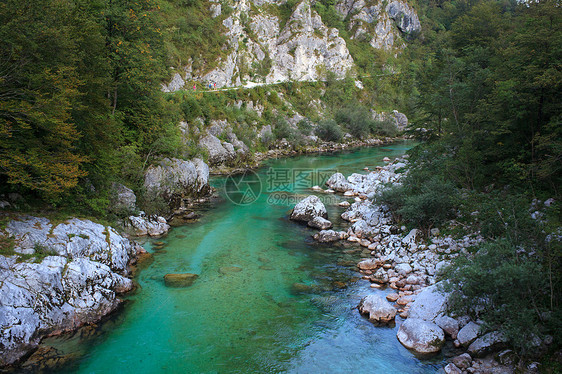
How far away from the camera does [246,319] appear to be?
1130cm

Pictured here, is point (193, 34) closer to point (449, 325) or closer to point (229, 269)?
point (229, 269)

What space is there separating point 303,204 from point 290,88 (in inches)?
1904

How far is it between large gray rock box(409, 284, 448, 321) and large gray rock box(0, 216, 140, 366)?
35.1 ft

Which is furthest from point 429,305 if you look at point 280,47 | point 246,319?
point 280,47

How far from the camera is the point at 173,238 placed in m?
18.0

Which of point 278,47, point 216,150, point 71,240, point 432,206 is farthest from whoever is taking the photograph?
point 278,47

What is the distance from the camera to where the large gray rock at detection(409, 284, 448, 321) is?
10.6m

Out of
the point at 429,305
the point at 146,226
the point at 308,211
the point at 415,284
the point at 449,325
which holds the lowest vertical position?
the point at 449,325

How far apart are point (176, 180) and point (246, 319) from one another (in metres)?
14.5

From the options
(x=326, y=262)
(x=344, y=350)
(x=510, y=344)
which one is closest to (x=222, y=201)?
(x=326, y=262)

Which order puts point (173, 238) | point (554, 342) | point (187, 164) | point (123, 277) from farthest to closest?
point (187, 164) < point (173, 238) < point (123, 277) < point (554, 342)

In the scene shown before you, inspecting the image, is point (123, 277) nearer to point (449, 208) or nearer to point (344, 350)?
point (344, 350)

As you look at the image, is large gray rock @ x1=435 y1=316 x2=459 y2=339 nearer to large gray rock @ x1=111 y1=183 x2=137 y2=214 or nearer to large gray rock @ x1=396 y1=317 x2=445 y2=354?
large gray rock @ x1=396 y1=317 x2=445 y2=354

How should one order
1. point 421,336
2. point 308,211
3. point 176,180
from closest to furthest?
point 421,336 < point 308,211 < point 176,180
